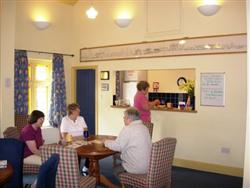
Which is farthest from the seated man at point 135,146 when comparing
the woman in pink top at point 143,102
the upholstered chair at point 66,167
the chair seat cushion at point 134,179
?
the woman in pink top at point 143,102

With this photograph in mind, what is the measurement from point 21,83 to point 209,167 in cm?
370

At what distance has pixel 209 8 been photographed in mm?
4965

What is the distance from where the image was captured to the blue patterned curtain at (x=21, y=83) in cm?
607

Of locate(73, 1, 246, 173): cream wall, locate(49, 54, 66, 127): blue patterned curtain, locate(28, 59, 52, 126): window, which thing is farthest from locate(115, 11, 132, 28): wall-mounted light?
locate(28, 59, 52, 126): window

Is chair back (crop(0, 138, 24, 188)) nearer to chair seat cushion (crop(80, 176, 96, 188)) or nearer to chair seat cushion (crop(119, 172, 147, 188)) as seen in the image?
chair seat cushion (crop(80, 176, 96, 188))

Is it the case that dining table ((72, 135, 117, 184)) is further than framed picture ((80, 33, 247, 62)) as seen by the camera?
No

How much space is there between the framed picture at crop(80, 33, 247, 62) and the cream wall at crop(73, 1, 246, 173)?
83mm

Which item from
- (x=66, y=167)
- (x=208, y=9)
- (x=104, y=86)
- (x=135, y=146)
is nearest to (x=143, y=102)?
(x=104, y=86)

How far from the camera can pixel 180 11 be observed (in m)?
5.54

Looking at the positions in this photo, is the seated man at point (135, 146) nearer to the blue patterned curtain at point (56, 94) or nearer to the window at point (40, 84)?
the blue patterned curtain at point (56, 94)

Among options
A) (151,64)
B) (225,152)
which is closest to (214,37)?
(151,64)

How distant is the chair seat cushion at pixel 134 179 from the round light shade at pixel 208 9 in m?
2.84

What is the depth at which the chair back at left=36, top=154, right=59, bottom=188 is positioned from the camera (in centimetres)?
247

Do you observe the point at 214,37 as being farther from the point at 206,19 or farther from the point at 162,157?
the point at 162,157
